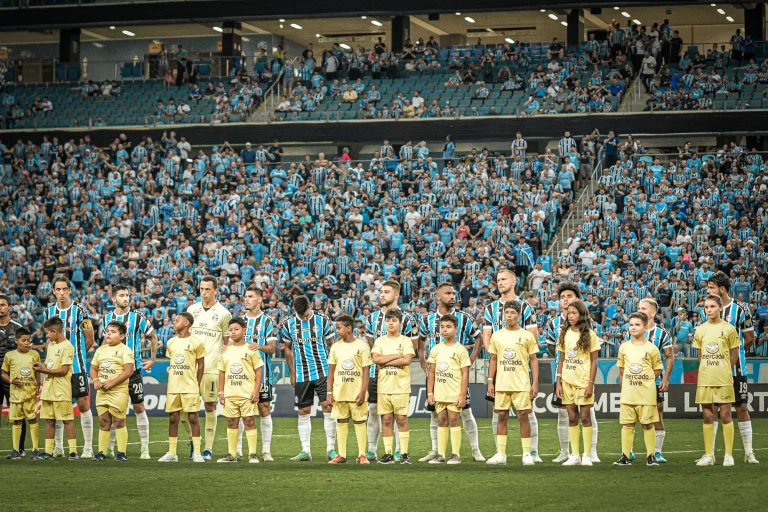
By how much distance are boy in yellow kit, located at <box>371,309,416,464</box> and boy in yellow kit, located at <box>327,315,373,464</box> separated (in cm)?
23

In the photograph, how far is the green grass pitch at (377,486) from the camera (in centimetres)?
1116

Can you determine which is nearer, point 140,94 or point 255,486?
point 255,486

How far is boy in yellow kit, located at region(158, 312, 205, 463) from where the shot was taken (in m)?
15.9

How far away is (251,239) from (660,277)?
12.4m

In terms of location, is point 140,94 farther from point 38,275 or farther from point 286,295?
point 286,295

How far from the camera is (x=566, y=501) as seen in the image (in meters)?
11.2

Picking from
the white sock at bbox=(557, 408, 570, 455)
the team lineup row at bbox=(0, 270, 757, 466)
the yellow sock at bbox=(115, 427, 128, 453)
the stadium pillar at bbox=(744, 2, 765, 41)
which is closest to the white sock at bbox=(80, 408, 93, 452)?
the team lineup row at bbox=(0, 270, 757, 466)

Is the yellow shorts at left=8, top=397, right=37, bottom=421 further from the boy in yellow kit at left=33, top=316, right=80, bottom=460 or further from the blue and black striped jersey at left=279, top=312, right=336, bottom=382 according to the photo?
the blue and black striped jersey at left=279, top=312, right=336, bottom=382

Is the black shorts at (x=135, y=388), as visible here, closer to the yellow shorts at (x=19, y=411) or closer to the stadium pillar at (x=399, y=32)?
the yellow shorts at (x=19, y=411)

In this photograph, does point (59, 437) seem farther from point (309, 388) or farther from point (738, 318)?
point (738, 318)

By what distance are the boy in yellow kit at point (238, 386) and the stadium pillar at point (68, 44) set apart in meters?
37.1

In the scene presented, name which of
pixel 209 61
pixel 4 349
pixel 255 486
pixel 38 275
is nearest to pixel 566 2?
pixel 209 61

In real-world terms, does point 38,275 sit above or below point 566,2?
below

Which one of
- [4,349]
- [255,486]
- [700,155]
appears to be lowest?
[255,486]
